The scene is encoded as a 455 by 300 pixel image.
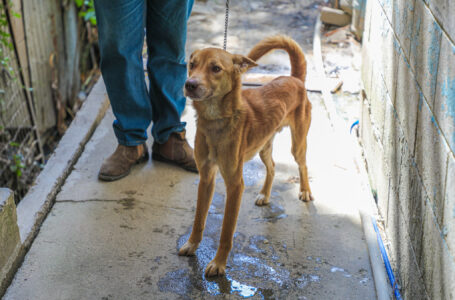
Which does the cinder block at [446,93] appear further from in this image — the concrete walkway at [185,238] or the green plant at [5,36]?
the green plant at [5,36]

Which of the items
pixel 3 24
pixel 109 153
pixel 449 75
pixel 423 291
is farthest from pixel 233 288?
pixel 3 24

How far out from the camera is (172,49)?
3.65 meters

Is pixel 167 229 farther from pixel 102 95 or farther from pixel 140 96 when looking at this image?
pixel 102 95

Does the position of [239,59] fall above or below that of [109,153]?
above

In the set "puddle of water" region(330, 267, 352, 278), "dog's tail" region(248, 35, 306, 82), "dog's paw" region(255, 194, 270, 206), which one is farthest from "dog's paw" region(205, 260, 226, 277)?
"dog's tail" region(248, 35, 306, 82)

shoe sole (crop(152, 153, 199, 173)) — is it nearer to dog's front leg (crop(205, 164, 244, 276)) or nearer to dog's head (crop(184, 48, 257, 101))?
dog's front leg (crop(205, 164, 244, 276))

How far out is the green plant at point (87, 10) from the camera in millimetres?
5910

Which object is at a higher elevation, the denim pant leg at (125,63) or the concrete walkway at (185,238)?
the denim pant leg at (125,63)

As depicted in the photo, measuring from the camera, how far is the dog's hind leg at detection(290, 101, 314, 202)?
10.7ft

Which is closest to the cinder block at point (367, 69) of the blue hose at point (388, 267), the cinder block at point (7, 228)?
the blue hose at point (388, 267)

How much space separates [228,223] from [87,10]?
4.29m

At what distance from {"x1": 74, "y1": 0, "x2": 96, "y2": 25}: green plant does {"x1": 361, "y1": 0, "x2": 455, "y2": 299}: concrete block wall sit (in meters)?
3.44

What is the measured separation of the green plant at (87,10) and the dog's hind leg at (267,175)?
133 inches

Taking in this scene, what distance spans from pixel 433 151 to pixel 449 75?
0.34m
